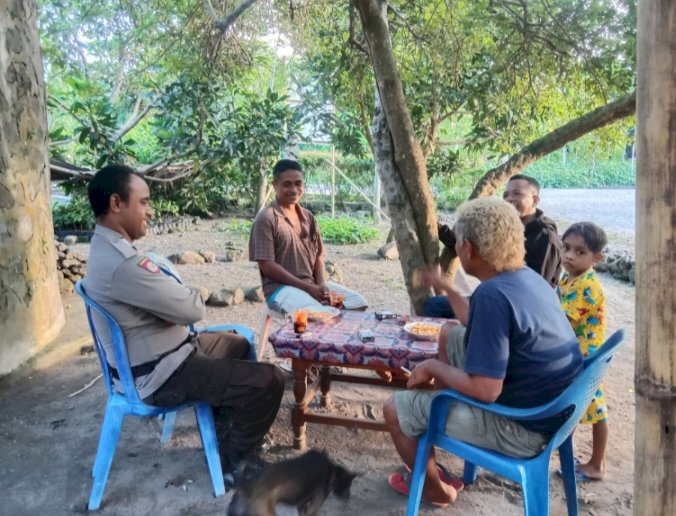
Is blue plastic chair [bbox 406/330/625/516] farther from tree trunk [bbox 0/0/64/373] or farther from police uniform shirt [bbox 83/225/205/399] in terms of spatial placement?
tree trunk [bbox 0/0/64/373]

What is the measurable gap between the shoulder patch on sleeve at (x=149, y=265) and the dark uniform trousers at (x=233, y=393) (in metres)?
0.48

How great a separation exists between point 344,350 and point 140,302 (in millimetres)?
1025

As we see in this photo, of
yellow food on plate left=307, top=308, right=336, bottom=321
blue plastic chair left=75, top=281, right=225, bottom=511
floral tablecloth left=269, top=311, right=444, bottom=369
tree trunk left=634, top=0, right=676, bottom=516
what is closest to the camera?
tree trunk left=634, top=0, right=676, bottom=516

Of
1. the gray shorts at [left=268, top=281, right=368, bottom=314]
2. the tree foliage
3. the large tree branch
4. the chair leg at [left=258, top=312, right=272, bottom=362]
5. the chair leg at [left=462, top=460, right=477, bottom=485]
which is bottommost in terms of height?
the chair leg at [left=462, top=460, right=477, bottom=485]

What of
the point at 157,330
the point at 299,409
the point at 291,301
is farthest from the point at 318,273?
the point at 157,330

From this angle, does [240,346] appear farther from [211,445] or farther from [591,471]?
[591,471]

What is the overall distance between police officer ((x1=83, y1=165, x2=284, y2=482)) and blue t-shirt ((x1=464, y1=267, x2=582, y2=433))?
1194mm

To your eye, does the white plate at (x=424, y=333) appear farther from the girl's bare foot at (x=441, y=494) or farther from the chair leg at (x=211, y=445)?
the chair leg at (x=211, y=445)

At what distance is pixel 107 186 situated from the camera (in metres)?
2.75

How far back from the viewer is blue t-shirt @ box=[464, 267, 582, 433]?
2107mm

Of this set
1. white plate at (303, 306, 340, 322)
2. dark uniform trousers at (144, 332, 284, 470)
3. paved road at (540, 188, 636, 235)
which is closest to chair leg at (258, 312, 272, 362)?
white plate at (303, 306, 340, 322)

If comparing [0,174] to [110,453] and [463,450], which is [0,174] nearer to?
[110,453]

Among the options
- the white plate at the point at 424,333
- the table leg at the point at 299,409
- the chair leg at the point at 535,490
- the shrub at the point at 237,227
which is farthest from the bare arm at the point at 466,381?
the shrub at the point at 237,227

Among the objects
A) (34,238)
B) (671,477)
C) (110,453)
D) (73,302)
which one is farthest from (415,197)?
(73,302)
